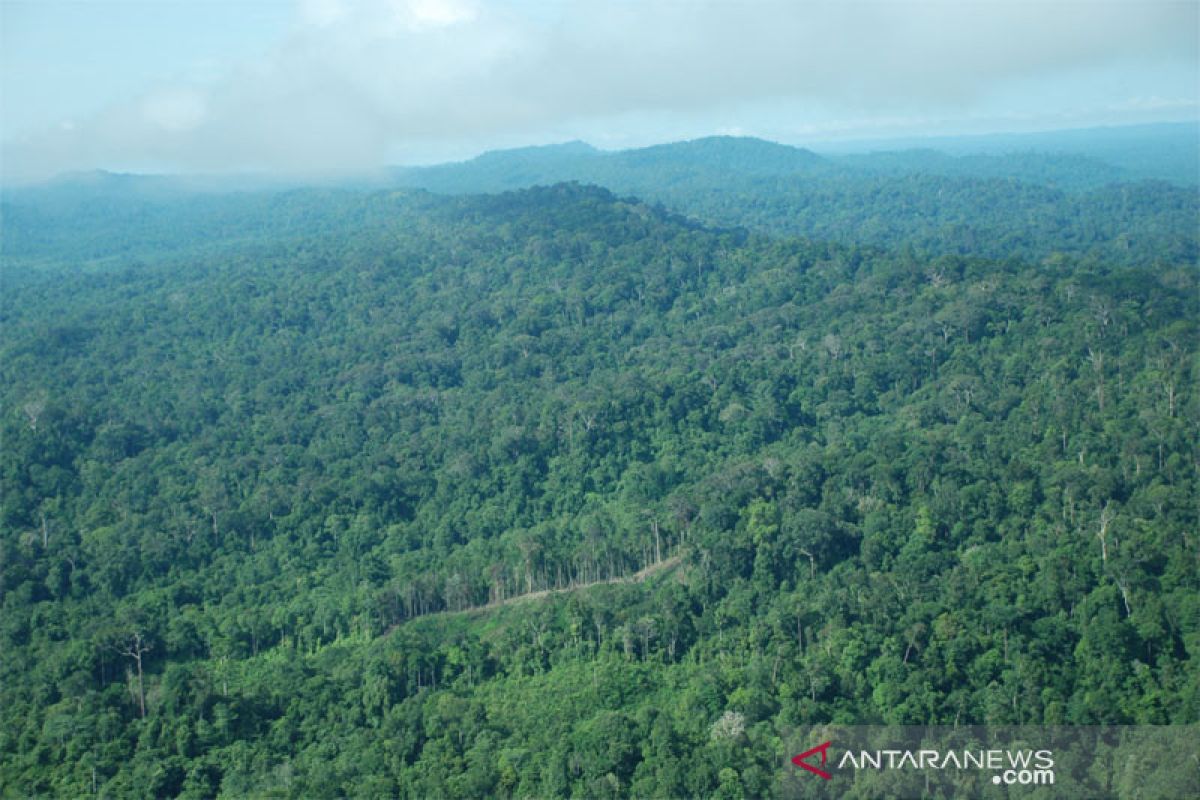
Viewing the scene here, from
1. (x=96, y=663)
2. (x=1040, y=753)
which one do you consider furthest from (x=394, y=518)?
(x=1040, y=753)

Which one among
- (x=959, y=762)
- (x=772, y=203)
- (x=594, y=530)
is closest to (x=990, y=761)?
(x=959, y=762)

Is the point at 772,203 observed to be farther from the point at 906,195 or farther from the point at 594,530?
the point at 594,530

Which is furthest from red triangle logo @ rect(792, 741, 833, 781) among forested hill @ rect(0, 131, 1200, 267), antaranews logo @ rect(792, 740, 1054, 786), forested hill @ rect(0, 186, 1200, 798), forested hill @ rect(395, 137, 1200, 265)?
forested hill @ rect(395, 137, 1200, 265)

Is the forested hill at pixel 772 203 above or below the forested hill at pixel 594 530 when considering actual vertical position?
above

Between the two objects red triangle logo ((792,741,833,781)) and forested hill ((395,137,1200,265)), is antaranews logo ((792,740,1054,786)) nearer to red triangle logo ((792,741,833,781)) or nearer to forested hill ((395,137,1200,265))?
red triangle logo ((792,741,833,781))

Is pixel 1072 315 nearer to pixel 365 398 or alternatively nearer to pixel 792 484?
pixel 792 484

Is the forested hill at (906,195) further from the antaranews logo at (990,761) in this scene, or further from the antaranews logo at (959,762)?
the antaranews logo at (959,762)

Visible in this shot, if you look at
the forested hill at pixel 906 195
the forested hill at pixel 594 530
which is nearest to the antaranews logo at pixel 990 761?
the forested hill at pixel 594 530

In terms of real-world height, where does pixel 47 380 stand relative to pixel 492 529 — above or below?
above
